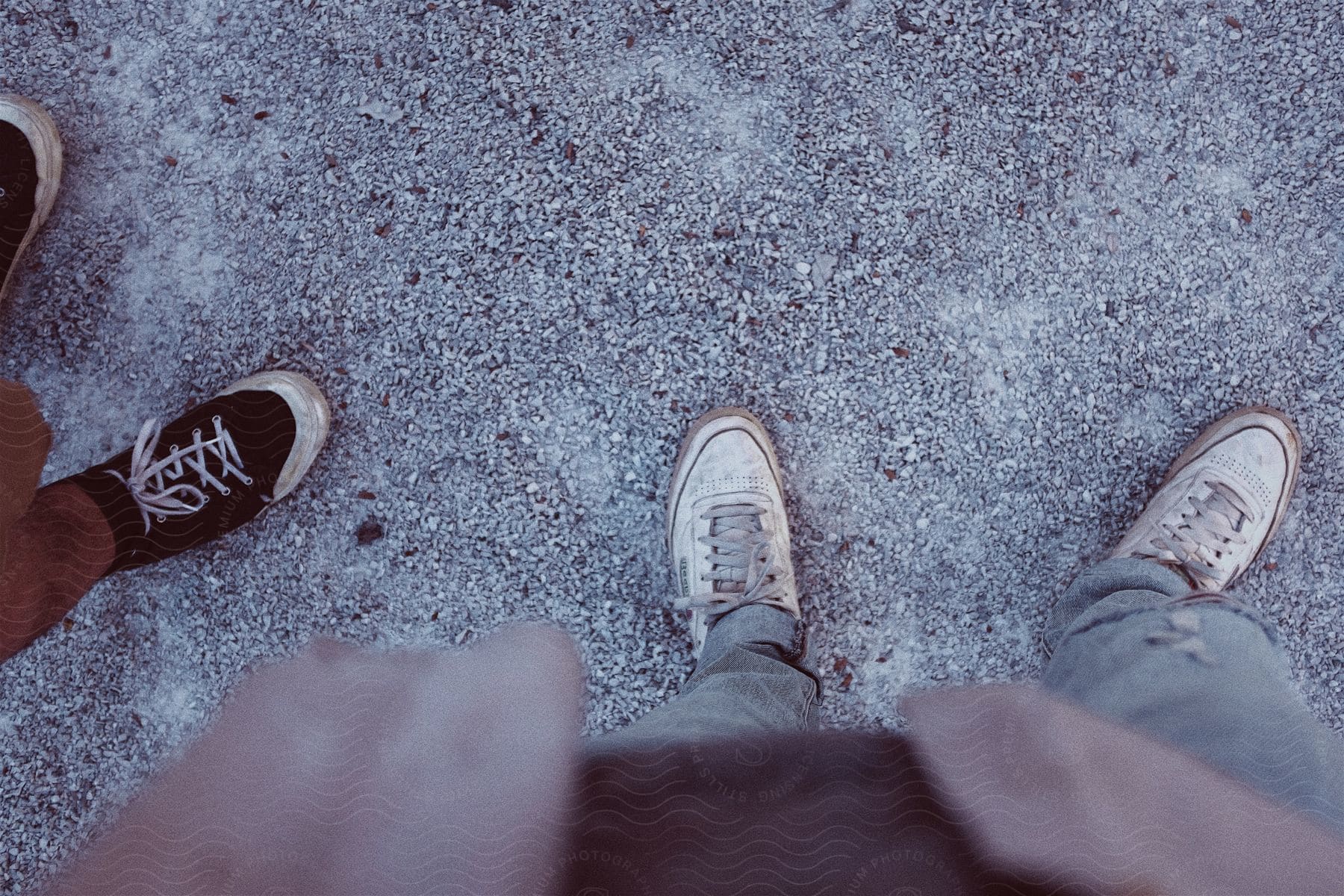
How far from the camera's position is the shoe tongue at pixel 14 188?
4.78ft

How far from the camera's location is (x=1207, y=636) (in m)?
1.11

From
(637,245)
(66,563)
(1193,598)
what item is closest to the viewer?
(1193,598)

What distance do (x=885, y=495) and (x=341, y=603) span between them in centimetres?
111

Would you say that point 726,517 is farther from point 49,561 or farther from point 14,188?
point 14,188

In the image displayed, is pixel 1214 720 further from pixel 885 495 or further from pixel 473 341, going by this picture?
pixel 473 341

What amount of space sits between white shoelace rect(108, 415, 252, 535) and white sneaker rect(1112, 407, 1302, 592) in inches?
69.2

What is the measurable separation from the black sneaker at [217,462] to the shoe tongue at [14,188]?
469 millimetres

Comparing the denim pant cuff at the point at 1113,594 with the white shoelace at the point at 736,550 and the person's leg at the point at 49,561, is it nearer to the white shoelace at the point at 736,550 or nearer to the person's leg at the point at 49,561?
the white shoelace at the point at 736,550

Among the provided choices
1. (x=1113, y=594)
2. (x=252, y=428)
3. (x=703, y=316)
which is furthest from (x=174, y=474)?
(x=1113, y=594)

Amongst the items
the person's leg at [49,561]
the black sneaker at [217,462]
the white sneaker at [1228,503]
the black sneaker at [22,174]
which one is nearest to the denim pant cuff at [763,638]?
the white sneaker at [1228,503]

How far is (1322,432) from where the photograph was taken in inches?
57.6

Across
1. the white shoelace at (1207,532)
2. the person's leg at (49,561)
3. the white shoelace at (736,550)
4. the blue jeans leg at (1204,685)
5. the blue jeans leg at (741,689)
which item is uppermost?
the white shoelace at (1207,532)

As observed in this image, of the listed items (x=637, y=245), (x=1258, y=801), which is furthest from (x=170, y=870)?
(x=1258, y=801)

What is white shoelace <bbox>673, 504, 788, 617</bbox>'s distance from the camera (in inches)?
56.1
